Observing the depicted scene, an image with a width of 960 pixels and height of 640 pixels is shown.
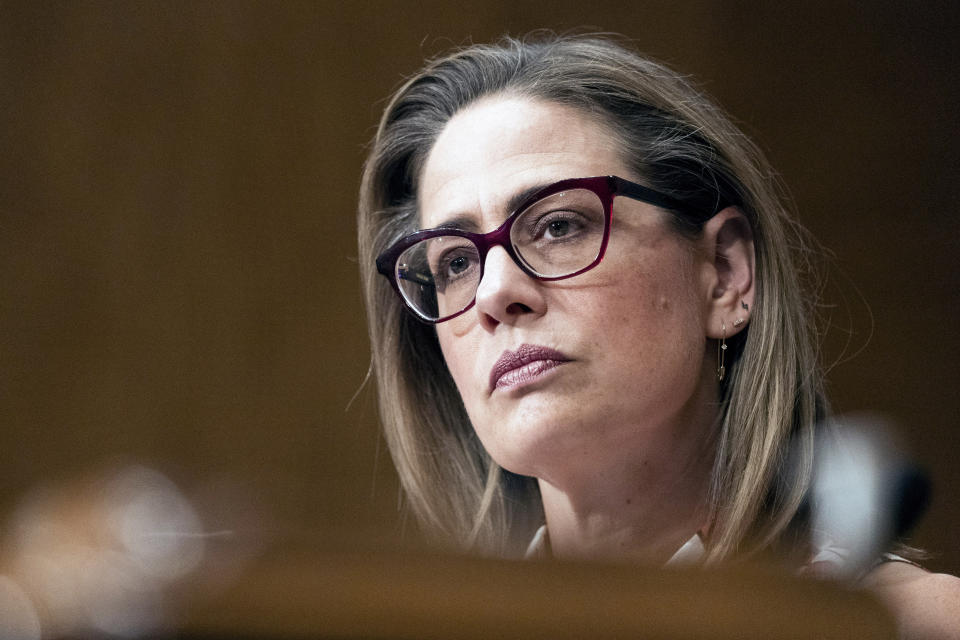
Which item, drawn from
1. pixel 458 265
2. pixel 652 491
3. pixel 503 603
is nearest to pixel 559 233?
pixel 458 265

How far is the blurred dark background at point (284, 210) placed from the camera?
1023 millimetres

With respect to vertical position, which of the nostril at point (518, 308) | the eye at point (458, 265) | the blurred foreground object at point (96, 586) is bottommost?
the blurred foreground object at point (96, 586)

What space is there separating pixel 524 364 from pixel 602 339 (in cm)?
7

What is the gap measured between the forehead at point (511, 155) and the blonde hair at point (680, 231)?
0.02 metres

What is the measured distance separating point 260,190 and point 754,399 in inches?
21.8

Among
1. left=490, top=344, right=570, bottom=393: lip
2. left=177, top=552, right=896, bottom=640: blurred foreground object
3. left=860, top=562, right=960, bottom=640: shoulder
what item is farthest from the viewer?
left=490, top=344, right=570, bottom=393: lip

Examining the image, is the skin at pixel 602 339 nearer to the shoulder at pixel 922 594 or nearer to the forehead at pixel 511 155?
the forehead at pixel 511 155

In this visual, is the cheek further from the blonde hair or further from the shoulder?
the shoulder

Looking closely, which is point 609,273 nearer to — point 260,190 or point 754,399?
point 754,399

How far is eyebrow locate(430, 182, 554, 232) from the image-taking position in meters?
0.98

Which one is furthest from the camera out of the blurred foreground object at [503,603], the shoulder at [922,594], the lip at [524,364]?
the lip at [524,364]

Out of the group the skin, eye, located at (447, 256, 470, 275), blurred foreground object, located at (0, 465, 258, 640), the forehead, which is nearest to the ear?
the skin

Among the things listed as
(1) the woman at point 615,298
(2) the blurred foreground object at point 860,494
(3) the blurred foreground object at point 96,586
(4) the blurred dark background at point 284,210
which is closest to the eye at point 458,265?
(1) the woman at point 615,298

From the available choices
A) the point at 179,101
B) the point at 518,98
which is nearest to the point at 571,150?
the point at 518,98
